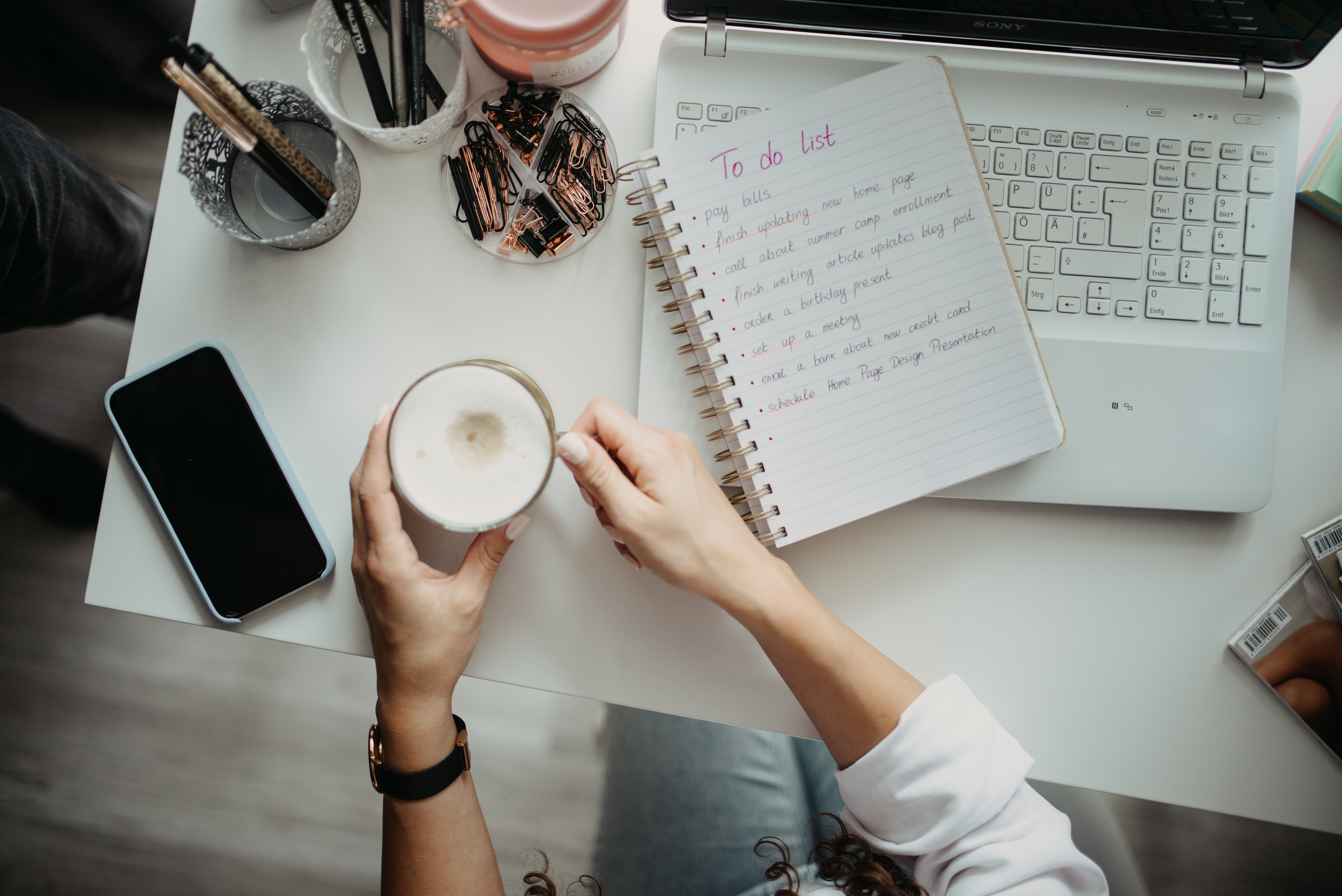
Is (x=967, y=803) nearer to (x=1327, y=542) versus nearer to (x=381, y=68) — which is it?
(x=1327, y=542)

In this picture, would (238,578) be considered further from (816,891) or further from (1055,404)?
(1055,404)

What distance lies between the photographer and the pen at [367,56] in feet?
1.91

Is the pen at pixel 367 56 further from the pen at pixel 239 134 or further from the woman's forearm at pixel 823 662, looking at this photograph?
the woman's forearm at pixel 823 662

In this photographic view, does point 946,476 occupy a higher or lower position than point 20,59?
higher

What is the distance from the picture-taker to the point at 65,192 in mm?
728

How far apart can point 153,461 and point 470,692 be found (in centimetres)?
71

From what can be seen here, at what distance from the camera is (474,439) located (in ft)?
1.83

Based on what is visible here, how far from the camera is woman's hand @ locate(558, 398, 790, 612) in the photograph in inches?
22.3

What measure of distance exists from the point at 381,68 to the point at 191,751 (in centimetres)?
121

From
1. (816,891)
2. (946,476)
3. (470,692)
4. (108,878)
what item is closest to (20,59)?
(470,692)

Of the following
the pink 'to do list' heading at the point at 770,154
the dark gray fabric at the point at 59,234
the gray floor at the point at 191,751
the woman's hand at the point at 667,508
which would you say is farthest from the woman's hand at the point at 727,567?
the gray floor at the point at 191,751

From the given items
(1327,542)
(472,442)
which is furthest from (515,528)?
(1327,542)

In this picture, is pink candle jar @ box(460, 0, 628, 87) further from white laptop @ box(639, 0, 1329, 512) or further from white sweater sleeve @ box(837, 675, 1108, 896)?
white sweater sleeve @ box(837, 675, 1108, 896)

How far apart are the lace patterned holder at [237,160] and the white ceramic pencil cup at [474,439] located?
201 mm
